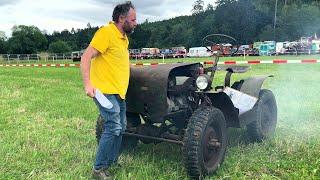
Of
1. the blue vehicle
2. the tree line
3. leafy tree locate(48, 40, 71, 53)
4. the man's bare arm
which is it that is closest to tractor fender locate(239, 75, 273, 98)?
the man's bare arm

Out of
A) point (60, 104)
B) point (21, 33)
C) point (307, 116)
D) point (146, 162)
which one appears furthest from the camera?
point (21, 33)

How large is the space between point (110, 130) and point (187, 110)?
105 cm

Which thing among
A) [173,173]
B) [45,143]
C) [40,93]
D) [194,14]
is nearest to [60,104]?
[40,93]

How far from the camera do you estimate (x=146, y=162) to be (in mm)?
5270

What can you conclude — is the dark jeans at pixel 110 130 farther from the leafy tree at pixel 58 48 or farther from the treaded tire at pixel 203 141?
the leafy tree at pixel 58 48

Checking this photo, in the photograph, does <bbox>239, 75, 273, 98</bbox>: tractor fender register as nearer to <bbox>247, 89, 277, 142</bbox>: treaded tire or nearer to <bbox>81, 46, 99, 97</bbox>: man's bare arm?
<bbox>247, 89, 277, 142</bbox>: treaded tire

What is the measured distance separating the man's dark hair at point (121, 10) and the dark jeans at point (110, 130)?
2.56ft

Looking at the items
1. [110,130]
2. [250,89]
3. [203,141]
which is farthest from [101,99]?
[250,89]

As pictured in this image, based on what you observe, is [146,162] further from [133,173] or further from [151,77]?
[151,77]

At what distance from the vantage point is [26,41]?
398ft

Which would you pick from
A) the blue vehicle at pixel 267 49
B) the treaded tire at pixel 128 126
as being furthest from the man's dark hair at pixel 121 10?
the blue vehicle at pixel 267 49

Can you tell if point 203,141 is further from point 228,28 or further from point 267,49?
point 228,28

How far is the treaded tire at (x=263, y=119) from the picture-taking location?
19.9 ft

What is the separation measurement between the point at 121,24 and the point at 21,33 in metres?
127
